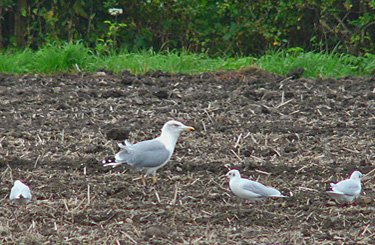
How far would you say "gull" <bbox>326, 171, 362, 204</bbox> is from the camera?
3.97 m

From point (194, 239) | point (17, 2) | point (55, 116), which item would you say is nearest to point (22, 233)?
point (194, 239)

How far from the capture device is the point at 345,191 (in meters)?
3.96

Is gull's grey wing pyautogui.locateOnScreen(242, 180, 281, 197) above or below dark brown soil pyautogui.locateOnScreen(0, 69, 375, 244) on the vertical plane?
above

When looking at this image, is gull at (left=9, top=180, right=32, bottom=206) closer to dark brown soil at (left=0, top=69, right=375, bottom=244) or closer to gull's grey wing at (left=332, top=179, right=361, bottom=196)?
dark brown soil at (left=0, top=69, right=375, bottom=244)

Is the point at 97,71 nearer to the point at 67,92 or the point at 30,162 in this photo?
the point at 67,92

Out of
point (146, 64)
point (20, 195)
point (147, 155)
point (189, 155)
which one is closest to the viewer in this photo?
point (20, 195)

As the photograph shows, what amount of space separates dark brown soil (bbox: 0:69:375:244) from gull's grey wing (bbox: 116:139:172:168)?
20cm

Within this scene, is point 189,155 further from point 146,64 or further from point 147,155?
point 146,64

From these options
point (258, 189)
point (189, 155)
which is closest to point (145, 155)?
point (189, 155)

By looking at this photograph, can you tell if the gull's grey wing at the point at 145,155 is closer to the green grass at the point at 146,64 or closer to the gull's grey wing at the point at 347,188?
the gull's grey wing at the point at 347,188

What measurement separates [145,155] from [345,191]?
1.51 meters

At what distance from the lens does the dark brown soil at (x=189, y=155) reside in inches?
145

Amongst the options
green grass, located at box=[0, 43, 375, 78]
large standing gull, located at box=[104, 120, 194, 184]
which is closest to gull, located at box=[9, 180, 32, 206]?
large standing gull, located at box=[104, 120, 194, 184]

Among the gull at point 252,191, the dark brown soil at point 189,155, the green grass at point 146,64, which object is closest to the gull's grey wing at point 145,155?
the dark brown soil at point 189,155
